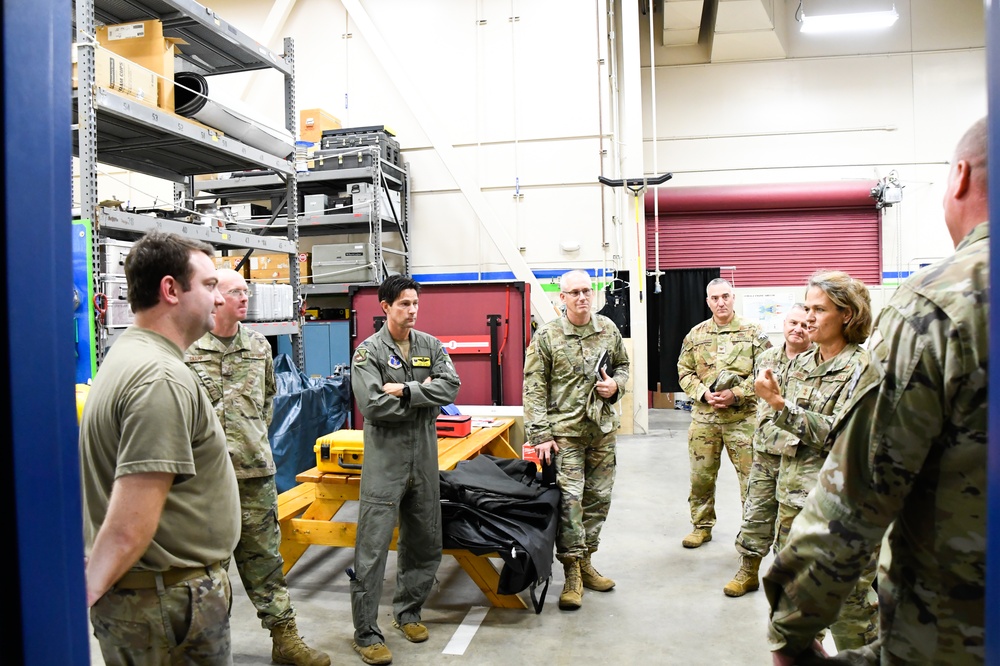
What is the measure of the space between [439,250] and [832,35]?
23.3ft

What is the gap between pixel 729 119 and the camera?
1097 centimetres

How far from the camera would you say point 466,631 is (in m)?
3.52

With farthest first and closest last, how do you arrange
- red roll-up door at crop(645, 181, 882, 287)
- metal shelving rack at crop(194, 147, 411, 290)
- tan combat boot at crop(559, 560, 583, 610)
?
red roll-up door at crop(645, 181, 882, 287), metal shelving rack at crop(194, 147, 411, 290), tan combat boot at crop(559, 560, 583, 610)

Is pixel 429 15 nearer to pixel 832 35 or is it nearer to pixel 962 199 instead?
pixel 832 35

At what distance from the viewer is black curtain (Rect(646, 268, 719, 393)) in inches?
420

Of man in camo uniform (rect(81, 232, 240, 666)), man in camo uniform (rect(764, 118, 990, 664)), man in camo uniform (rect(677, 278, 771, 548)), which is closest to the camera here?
man in camo uniform (rect(764, 118, 990, 664))

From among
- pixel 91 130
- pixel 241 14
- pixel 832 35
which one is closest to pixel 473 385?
pixel 91 130

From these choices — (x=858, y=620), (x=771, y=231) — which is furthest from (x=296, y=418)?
(x=771, y=231)

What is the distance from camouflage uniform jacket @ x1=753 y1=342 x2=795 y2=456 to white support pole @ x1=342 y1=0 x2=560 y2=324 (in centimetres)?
469

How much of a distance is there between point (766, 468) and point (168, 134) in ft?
13.0

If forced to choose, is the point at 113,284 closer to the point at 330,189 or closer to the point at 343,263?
the point at 343,263

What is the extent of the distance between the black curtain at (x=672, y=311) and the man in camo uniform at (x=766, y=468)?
6923 mm

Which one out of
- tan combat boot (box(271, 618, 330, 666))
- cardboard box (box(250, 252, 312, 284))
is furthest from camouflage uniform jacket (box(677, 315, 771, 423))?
cardboard box (box(250, 252, 312, 284))

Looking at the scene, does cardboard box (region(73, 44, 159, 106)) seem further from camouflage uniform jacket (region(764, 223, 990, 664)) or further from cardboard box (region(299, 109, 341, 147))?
cardboard box (region(299, 109, 341, 147))
